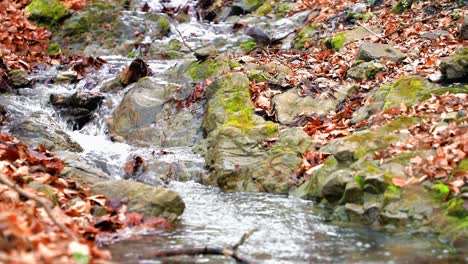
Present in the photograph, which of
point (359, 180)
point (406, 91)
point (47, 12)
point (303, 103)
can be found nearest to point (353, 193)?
point (359, 180)

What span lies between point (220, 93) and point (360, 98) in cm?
270

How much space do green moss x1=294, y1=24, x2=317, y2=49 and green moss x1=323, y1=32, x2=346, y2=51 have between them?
0.96 meters

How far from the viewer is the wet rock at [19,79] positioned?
463 inches

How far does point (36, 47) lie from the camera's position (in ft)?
49.3

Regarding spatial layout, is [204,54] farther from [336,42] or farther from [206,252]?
[206,252]

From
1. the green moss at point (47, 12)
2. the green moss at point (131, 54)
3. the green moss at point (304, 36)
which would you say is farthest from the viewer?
the green moss at point (47, 12)

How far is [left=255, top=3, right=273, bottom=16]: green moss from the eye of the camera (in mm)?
17364

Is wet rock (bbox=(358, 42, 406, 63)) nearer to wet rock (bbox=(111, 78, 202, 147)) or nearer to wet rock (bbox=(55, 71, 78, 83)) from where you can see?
wet rock (bbox=(111, 78, 202, 147))

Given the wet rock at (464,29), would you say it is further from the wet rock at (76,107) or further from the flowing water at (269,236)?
the wet rock at (76,107)

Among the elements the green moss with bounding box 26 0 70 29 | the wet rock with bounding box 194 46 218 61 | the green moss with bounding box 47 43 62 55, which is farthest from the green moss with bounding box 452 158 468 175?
the green moss with bounding box 26 0 70 29

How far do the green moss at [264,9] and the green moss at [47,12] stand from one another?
6323 mm

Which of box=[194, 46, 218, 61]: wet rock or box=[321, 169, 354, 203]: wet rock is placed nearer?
box=[321, 169, 354, 203]: wet rock

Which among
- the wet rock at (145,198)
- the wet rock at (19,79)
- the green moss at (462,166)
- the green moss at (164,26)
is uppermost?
the green moss at (462,166)

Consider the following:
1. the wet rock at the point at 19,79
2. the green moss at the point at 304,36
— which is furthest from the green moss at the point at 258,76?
the wet rock at the point at 19,79
